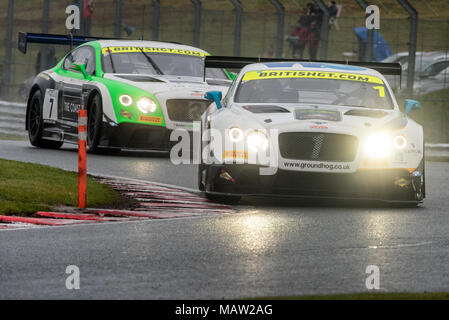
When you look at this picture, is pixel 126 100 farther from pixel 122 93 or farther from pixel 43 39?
pixel 43 39

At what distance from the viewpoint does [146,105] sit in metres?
16.3

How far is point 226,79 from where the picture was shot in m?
17.9

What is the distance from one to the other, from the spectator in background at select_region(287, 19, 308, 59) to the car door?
6442 millimetres

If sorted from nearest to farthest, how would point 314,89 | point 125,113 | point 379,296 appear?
1. point 379,296
2. point 314,89
3. point 125,113

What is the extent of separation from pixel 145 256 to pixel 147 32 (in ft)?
55.6

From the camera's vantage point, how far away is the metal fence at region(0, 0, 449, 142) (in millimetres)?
22734

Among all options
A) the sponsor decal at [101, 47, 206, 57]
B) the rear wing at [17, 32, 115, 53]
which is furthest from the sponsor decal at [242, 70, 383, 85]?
the rear wing at [17, 32, 115, 53]

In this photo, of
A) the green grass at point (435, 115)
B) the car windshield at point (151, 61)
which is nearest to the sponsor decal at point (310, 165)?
the car windshield at point (151, 61)

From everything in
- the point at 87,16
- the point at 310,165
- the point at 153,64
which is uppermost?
the point at 87,16

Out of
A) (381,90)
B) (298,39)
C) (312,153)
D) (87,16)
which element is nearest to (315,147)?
(312,153)

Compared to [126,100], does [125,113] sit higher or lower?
lower

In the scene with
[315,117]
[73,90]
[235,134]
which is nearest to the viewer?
[235,134]

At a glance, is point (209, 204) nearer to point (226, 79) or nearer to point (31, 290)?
point (31, 290)

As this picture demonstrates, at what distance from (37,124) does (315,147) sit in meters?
7.98
